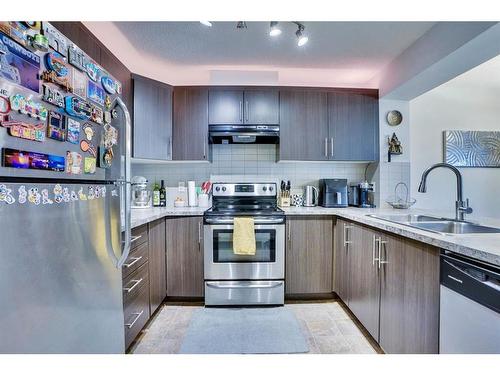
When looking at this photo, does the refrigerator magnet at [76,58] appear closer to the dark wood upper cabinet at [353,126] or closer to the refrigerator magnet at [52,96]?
the refrigerator magnet at [52,96]

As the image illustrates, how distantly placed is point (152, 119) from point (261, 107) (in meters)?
1.12

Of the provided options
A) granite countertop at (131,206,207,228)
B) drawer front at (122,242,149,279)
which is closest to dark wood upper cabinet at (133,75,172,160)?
granite countertop at (131,206,207,228)

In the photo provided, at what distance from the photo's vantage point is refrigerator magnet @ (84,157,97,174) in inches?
41.9

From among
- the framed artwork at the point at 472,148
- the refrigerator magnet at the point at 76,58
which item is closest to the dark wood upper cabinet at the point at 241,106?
the refrigerator magnet at the point at 76,58

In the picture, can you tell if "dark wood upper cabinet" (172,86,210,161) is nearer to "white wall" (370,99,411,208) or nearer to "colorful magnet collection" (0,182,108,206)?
"colorful magnet collection" (0,182,108,206)

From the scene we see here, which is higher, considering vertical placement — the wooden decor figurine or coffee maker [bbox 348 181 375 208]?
the wooden decor figurine

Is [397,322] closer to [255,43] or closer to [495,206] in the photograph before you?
[255,43]

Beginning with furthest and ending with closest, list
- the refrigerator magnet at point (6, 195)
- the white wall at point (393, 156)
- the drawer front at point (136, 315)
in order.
A: the white wall at point (393, 156), the drawer front at point (136, 315), the refrigerator magnet at point (6, 195)

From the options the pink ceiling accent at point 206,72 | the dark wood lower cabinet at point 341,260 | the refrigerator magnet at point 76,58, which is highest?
the pink ceiling accent at point 206,72

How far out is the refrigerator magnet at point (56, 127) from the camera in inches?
34.7

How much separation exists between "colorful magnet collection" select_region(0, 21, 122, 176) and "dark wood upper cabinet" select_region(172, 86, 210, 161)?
4.52ft

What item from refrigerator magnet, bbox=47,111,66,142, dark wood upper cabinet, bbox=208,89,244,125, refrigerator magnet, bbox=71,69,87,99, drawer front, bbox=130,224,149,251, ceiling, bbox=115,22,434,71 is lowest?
drawer front, bbox=130,224,149,251

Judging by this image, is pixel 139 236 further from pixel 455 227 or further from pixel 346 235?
pixel 455 227

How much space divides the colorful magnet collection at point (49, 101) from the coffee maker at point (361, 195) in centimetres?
250
